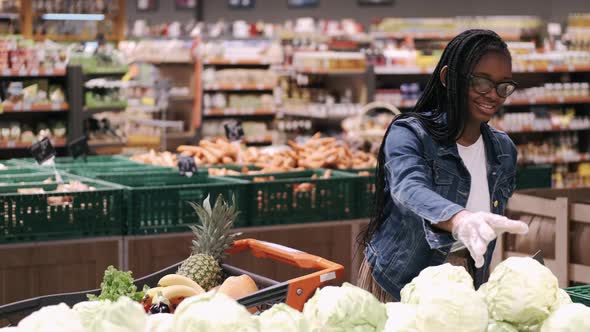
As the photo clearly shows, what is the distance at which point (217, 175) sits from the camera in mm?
5438

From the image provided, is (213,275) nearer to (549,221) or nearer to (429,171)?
(429,171)

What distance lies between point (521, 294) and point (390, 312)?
9.2 inches

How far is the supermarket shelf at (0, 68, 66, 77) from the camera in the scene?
840 centimetres

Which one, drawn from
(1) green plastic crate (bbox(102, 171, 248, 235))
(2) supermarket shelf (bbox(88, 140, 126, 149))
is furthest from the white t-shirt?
(2) supermarket shelf (bbox(88, 140, 126, 149))

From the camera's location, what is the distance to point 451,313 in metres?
1.61

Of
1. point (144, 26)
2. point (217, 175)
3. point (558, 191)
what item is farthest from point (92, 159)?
point (144, 26)

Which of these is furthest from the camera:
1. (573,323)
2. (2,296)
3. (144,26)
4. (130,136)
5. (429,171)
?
(144,26)

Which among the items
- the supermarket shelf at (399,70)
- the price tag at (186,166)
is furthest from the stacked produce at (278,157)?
the supermarket shelf at (399,70)

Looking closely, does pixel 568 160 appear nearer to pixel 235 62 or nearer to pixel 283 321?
pixel 235 62

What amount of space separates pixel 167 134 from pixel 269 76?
1.34 meters

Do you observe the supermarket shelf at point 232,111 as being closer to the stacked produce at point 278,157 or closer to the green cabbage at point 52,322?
the stacked produce at point 278,157

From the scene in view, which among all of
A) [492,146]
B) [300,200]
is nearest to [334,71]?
[300,200]

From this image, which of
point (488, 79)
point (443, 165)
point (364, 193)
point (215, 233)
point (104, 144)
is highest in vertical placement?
point (488, 79)

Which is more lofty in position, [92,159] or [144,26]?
[144,26]
